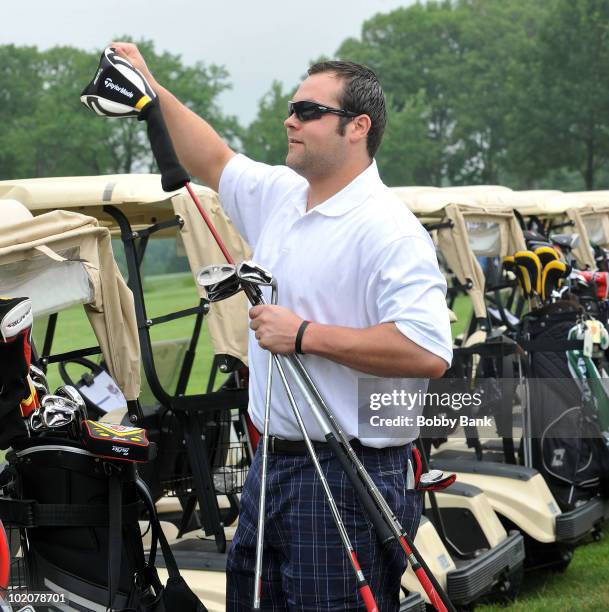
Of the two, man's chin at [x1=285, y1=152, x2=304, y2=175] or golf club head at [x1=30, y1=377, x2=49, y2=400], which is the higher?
man's chin at [x1=285, y1=152, x2=304, y2=175]

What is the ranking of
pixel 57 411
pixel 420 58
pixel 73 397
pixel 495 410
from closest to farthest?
pixel 57 411
pixel 73 397
pixel 495 410
pixel 420 58

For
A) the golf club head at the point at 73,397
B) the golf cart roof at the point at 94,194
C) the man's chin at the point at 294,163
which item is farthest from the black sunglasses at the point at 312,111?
the golf cart roof at the point at 94,194

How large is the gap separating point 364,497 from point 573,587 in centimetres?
413

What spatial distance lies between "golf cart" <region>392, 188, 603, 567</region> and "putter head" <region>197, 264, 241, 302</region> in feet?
12.9

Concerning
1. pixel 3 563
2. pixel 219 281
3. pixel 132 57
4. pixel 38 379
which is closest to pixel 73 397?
pixel 38 379

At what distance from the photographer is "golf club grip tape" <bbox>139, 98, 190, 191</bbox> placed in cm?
319

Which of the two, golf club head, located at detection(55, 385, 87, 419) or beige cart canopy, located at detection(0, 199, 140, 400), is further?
beige cart canopy, located at detection(0, 199, 140, 400)

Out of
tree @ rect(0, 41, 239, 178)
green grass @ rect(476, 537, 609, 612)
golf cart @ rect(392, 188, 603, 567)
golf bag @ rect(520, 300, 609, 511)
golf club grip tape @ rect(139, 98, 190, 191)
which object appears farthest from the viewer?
tree @ rect(0, 41, 239, 178)

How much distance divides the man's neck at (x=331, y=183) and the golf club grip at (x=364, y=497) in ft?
2.13

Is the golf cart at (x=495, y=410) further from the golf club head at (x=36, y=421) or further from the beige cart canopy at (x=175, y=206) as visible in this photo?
the golf club head at (x=36, y=421)

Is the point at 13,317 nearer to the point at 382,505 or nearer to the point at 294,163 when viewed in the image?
the point at 294,163

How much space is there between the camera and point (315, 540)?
2867 mm

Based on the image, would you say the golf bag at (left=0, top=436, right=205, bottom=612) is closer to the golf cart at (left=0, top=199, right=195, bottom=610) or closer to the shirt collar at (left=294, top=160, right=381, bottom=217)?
the golf cart at (left=0, top=199, right=195, bottom=610)

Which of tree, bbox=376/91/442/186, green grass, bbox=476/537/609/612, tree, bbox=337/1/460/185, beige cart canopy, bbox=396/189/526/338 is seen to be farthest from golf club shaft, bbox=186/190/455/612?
tree, bbox=337/1/460/185
